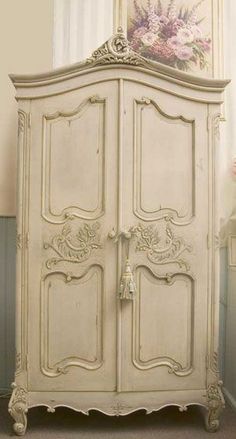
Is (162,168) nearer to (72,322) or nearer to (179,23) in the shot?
(72,322)

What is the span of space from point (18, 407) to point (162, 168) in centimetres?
132

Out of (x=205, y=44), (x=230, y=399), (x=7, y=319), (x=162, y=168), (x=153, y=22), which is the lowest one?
(x=230, y=399)

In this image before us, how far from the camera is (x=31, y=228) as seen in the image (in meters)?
2.20

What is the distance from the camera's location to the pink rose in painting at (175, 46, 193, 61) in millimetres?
2926

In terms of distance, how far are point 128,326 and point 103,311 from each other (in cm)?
14

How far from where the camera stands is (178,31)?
2926 mm

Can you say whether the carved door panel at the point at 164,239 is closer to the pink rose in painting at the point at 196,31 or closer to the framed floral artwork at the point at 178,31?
the framed floral artwork at the point at 178,31

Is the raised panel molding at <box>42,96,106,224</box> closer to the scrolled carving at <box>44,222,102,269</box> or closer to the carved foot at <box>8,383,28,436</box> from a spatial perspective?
the scrolled carving at <box>44,222,102,269</box>

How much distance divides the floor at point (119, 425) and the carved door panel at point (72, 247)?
0.25 metres

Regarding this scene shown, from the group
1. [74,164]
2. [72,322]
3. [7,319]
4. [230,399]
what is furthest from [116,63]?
[230,399]

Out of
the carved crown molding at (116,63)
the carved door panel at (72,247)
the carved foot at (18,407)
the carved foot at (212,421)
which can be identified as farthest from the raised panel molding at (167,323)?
the carved crown molding at (116,63)

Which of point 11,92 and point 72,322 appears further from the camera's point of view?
point 11,92

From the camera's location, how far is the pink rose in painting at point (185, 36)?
293cm

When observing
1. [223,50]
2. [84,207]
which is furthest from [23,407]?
[223,50]
